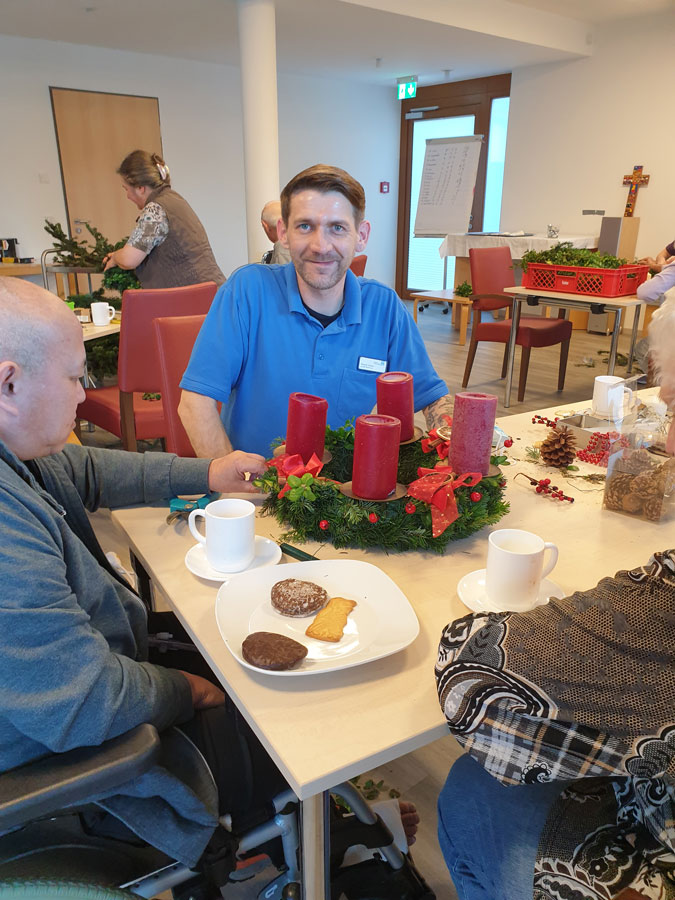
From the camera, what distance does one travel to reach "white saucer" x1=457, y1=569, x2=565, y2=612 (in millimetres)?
994

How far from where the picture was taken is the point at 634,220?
7277 mm

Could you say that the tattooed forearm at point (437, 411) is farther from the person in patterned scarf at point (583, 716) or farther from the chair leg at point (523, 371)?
the chair leg at point (523, 371)

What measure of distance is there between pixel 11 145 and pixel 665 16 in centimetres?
679

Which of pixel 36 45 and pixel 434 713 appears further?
pixel 36 45

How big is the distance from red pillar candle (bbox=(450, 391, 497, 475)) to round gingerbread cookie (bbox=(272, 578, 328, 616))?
380 millimetres

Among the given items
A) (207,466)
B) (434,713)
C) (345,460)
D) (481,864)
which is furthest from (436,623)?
(207,466)

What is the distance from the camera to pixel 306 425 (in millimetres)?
1267

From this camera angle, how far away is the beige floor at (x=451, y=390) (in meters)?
1.47

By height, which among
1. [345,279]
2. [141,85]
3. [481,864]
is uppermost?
[141,85]

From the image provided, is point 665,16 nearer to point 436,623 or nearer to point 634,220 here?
point 634,220

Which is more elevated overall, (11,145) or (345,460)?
(11,145)

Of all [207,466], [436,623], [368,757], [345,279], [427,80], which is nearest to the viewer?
[368,757]

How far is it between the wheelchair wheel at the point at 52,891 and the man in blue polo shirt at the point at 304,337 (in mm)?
1068

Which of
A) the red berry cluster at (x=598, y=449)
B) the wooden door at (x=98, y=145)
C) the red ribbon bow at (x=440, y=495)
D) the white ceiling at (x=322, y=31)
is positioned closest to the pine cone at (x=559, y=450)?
the red berry cluster at (x=598, y=449)
